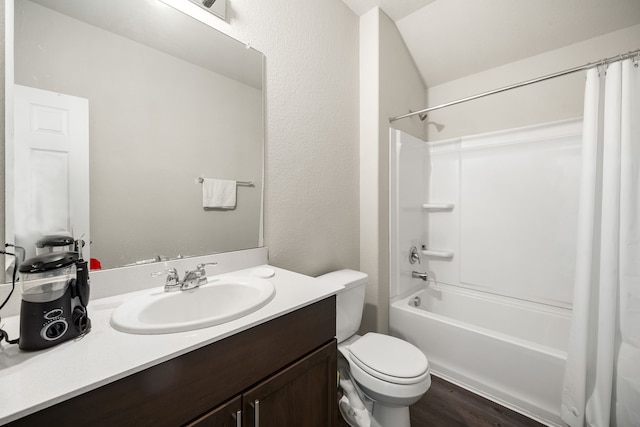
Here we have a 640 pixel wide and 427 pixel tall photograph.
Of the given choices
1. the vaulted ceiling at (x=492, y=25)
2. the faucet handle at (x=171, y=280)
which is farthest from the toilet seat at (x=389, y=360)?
the vaulted ceiling at (x=492, y=25)

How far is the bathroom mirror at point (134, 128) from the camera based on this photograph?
795 millimetres

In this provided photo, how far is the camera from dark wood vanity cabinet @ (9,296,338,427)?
51 centimetres

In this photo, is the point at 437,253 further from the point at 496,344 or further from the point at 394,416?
the point at 394,416

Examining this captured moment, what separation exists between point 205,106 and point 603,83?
2.04 m

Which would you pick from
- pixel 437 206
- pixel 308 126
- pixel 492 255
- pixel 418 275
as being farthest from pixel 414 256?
pixel 308 126

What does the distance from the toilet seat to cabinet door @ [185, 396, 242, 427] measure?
0.71 m

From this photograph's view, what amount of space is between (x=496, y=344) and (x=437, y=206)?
1134mm

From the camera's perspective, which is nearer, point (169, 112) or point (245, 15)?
point (169, 112)

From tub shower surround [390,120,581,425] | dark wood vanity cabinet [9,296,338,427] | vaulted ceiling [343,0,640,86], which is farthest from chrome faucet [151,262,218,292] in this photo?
vaulted ceiling [343,0,640,86]

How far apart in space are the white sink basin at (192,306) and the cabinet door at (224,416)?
219 mm

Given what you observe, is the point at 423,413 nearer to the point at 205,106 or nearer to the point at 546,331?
the point at 546,331

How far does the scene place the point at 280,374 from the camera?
81 centimetres

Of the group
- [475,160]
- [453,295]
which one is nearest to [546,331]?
[453,295]

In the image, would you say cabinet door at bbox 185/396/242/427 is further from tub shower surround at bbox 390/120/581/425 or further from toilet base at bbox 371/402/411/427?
tub shower surround at bbox 390/120/581/425
